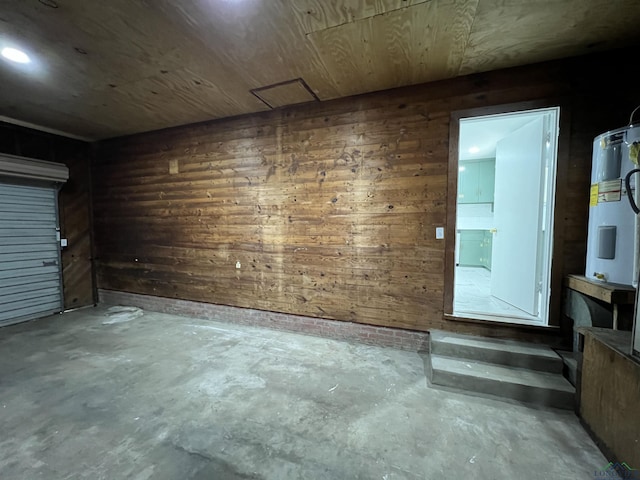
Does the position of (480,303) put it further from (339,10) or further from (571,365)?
(339,10)

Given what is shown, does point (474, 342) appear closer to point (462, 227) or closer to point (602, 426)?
point (602, 426)

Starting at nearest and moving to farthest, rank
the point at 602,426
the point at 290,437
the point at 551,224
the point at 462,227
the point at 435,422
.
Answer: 1. the point at 602,426
2. the point at 290,437
3. the point at 435,422
4. the point at 551,224
5. the point at 462,227

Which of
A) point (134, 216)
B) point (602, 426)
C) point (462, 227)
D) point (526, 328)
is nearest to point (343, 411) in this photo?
point (602, 426)

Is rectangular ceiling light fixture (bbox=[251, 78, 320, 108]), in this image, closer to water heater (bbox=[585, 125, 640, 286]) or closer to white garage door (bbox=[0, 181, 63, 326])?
water heater (bbox=[585, 125, 640, 286])

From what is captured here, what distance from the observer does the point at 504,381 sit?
2080 mm

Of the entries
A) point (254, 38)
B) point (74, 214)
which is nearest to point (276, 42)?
point (254, 38)

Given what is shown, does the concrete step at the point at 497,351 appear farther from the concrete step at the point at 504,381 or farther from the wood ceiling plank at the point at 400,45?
the wood ceiling plank at the point at 400,45

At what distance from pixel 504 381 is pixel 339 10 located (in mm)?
3187

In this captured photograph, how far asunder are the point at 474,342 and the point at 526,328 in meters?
0.52

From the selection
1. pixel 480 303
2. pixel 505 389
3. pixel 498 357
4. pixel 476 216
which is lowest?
pixel 505 389

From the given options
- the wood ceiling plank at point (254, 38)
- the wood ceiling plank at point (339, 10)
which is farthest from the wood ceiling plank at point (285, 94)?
the wood ceiling plank at point (339, 10)

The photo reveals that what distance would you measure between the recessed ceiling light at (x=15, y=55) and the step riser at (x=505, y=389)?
4.74m

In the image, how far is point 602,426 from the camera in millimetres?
1583

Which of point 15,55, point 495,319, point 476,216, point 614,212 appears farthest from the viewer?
point 476,216
